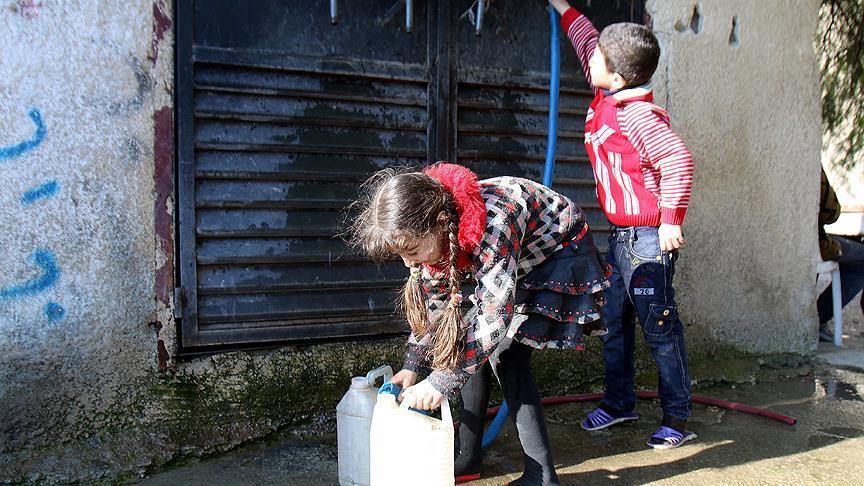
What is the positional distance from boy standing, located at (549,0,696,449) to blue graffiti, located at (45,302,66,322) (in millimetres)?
2241

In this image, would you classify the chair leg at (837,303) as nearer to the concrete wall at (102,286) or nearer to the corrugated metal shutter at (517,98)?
the corrugated metal shutter at (517,98)

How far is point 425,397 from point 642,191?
1364 mm

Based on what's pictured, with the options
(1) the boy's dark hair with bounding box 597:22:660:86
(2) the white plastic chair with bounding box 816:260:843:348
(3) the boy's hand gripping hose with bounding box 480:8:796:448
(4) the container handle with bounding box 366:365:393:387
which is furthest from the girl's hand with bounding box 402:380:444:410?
(2) the white plastic chair with bounding box 816:260:843:348

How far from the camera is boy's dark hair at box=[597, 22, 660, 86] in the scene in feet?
9.33

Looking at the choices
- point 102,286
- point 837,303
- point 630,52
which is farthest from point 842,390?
point 102,286

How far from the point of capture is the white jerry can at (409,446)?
2.15 m

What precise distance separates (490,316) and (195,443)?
58.9 inches

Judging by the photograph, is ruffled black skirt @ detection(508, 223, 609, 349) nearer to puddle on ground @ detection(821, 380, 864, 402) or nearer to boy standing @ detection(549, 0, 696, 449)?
boy standing @ detection(549, 0, 696, 449)

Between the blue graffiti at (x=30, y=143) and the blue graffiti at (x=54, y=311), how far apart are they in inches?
22.1

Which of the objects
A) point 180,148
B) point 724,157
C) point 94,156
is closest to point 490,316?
point 180,148

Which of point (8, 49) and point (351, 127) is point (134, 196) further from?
point (351, 127)

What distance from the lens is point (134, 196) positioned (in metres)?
2.78

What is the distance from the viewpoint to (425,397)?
2125mm

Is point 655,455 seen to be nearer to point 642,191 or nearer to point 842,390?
point 642,191
